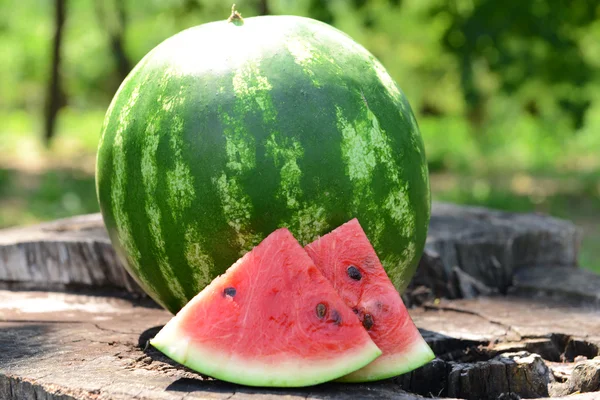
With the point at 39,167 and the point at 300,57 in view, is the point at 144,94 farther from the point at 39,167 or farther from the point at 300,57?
the point at 39,167

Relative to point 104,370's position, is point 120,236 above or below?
above

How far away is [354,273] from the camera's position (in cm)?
231

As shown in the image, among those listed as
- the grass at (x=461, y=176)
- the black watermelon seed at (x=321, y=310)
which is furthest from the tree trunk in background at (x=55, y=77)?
the black watermelon seed at (x=321, y=310)

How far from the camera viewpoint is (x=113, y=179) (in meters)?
2.53

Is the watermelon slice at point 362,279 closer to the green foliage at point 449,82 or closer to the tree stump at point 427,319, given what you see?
the tree stump at point 427,319

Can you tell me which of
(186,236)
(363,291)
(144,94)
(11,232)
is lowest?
(11,232)

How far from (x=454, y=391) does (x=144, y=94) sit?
1.38 m

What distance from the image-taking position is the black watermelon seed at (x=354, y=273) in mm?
2305

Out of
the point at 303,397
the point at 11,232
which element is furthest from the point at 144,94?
the point at 11,232

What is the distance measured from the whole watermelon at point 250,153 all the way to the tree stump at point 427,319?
0.38 m

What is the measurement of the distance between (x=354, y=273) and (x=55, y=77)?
1090 cm

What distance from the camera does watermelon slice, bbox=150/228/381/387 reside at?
2.07 metres

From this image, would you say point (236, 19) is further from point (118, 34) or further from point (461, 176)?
point (118, 34)

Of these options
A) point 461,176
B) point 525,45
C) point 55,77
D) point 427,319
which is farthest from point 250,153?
point 55,77
